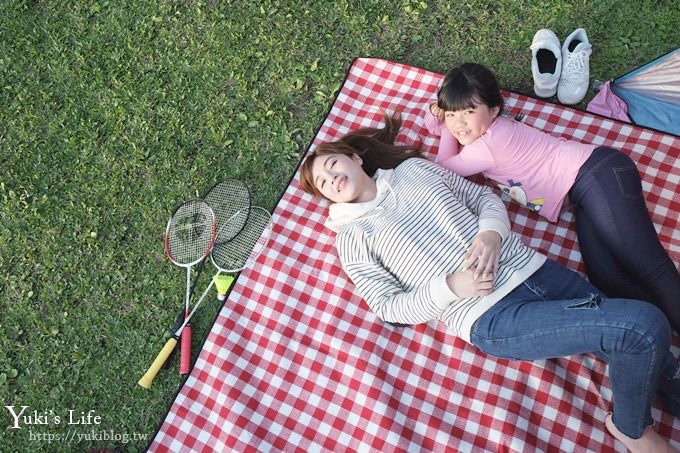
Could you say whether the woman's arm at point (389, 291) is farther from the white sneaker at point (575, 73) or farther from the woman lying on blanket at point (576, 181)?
the white sneaker at point (575, 73)

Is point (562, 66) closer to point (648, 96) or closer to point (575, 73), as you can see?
point (575, 73)

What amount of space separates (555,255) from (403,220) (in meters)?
1.05

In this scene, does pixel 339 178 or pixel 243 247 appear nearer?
pixel 339 178

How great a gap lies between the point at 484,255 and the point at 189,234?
2126 mm

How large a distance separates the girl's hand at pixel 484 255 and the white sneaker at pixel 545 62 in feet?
4.98

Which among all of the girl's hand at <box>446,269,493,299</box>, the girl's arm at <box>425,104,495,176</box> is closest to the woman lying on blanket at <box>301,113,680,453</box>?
the girl's hand at <box>446,269,493,299</box>

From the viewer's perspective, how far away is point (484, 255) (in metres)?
3.04

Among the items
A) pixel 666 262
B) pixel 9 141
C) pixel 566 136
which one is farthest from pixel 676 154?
pixel 9 141

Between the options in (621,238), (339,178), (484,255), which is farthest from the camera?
(339,178)

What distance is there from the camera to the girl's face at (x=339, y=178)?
3385 mm

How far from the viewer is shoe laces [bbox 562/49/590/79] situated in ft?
13.3

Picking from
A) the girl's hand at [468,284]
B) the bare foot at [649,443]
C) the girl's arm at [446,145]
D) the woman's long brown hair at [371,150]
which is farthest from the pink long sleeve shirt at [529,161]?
the bare foot at [649,443]

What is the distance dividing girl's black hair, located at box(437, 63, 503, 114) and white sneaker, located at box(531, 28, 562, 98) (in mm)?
860

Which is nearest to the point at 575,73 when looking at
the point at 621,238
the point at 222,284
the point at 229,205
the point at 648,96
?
the point at 648,96
